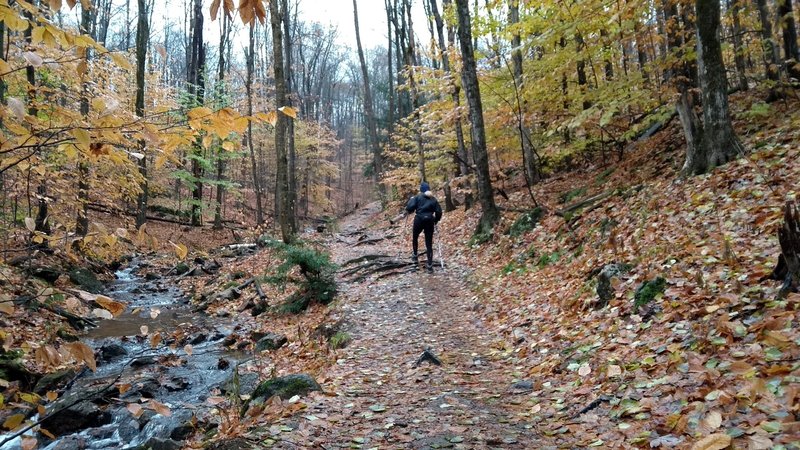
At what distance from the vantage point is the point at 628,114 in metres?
11.9

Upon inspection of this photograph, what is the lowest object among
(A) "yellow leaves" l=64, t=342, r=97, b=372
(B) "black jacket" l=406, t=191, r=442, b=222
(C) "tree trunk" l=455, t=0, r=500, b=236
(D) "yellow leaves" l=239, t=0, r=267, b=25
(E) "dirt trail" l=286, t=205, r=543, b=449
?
(E) "dirt trail" l=286, t=205, r=543, b=449

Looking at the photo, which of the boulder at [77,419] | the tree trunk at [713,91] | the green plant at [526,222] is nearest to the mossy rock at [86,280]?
the boulder at [77,419]

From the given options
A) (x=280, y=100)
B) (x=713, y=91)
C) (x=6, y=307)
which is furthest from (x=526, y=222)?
(x=6, y=307)

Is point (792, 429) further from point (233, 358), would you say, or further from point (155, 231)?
point (155, 231)

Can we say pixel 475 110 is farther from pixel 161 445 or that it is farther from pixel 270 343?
pixel 161 445

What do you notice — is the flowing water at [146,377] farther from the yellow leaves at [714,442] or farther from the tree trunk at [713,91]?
the tree trunk at [713,91]

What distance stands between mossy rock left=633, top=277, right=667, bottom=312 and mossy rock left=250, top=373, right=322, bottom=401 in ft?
12.0

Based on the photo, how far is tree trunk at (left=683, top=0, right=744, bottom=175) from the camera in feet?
23.7

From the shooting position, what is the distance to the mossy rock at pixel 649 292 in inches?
208

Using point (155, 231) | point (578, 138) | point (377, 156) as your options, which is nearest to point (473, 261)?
point (578, 138)

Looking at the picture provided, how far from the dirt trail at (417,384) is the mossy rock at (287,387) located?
22cm

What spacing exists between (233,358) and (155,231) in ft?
51.7

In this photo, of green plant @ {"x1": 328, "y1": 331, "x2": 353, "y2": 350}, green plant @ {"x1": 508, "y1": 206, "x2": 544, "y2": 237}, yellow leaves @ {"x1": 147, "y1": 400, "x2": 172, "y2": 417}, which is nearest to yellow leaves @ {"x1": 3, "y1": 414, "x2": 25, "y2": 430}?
yellow leaves @ {"x1": 147, "y1": 400, "x2": 172, "y2": 417}

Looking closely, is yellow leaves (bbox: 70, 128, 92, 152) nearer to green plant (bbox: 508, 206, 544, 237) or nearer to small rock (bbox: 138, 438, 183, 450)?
small rock (bbox: 138, 438, 183, 450)
